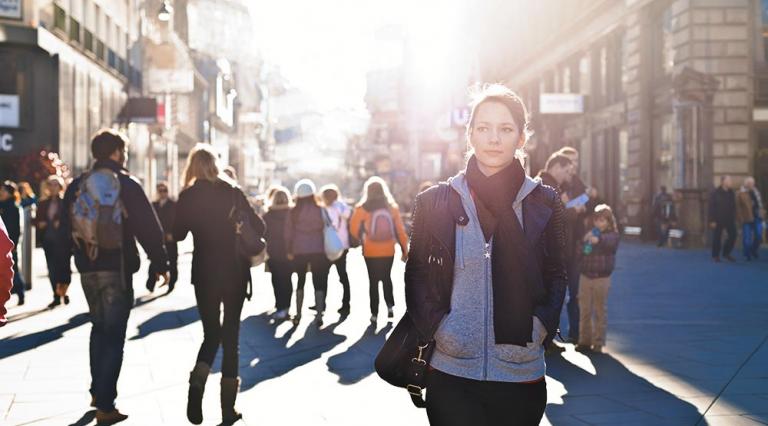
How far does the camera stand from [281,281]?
13008 mm

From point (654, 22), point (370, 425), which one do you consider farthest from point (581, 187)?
point (654, 22)

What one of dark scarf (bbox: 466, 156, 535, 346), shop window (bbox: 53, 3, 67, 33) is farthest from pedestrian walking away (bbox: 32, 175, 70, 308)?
shop window (bbox: 53, 3, 67, 33)

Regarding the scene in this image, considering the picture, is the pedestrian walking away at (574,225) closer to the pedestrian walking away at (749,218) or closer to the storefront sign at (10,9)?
the pedestrian walking away at (749,218)

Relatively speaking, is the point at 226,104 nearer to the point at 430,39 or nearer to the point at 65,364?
the point at 430,39

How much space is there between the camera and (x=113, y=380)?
6.72 metres

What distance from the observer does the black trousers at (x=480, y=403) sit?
3.44m

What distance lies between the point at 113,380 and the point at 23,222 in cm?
913

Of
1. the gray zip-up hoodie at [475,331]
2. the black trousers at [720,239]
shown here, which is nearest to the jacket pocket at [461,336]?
the gray zip-up hoodie at [475,331]

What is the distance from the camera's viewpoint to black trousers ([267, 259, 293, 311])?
12992 mm

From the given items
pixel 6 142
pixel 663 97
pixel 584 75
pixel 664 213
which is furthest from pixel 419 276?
pixel 584 75

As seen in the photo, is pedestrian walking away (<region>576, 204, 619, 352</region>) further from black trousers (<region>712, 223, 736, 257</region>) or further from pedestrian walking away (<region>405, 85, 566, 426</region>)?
black trousers (<region>712, 223, 736, 257</region>)

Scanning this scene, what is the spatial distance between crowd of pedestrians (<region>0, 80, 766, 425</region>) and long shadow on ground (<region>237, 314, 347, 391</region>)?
2.40 ft

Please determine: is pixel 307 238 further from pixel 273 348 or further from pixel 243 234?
pixel 243 234

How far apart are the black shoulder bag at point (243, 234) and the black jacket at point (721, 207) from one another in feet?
53.3
